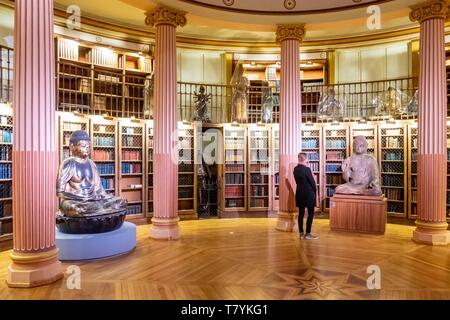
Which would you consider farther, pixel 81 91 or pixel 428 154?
pixel 81 91

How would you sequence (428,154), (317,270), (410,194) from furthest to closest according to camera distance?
(410,194), (428,154), (317,270)

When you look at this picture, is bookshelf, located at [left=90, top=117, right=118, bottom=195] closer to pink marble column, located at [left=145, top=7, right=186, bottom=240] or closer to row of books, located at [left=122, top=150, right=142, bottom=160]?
row of books, located at [left=122, top=150, right=142, bottom=160]

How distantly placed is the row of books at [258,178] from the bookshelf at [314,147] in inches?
46.6

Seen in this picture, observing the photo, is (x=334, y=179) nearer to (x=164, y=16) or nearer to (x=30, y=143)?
(x=164, y=16)

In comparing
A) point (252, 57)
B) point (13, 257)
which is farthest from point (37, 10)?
point (252, 57)

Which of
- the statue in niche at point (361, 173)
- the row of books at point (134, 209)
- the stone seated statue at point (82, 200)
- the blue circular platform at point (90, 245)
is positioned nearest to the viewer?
the blue circular platform at point (90, 245)

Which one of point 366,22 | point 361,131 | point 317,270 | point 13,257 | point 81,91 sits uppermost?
point 366,22

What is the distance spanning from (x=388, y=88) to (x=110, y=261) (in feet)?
24.0

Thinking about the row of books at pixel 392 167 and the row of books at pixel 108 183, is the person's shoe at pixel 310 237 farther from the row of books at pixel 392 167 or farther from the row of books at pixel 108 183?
the row of books at pixel 108 183

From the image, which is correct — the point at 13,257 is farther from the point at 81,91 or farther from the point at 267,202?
the point at 267,202

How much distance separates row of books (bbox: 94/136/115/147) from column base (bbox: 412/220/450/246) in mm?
6249

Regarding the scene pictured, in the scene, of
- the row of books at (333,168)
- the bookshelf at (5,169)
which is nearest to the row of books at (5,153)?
the bookshelf at (5,169)

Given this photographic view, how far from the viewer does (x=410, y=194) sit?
8469mm

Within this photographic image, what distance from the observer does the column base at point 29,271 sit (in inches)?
158
